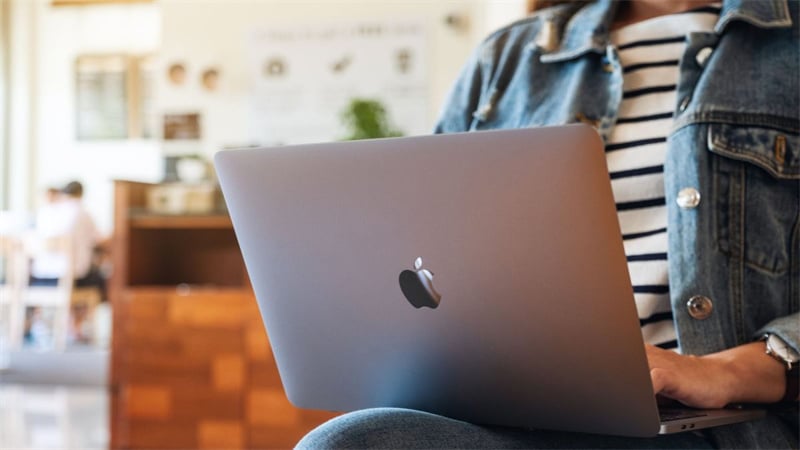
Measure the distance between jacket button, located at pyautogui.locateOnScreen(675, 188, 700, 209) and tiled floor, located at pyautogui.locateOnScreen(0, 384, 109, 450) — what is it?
8.29 feet

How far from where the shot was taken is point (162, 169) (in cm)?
616

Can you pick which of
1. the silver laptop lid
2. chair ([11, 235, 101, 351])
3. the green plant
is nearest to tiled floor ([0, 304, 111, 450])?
chair ([11, 235, 101, 351])

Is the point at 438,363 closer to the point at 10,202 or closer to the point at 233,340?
the point at 233,340

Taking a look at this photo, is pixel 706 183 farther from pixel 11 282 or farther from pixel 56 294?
pixel 11 282

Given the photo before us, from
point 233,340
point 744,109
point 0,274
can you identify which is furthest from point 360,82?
point 744,109

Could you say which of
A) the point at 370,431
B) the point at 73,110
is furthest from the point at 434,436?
the point at 73,110

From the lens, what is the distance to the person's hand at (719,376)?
81 centimetres

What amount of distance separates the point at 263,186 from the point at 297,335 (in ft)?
0.52

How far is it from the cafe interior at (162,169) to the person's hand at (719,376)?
532 millimetres

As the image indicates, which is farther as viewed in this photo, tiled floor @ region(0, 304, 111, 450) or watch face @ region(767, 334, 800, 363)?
tiled floor @ region(0, 304, 111, 450)

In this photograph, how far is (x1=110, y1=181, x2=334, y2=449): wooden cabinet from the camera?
284 centimetres

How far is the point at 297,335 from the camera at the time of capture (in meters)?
0.85

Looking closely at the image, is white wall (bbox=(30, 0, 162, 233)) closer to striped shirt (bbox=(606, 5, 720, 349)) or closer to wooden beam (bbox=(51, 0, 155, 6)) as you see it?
wooden beam (bbox=(51, 0, 155, 6))

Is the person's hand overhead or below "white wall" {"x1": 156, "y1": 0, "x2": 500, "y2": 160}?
overhead
